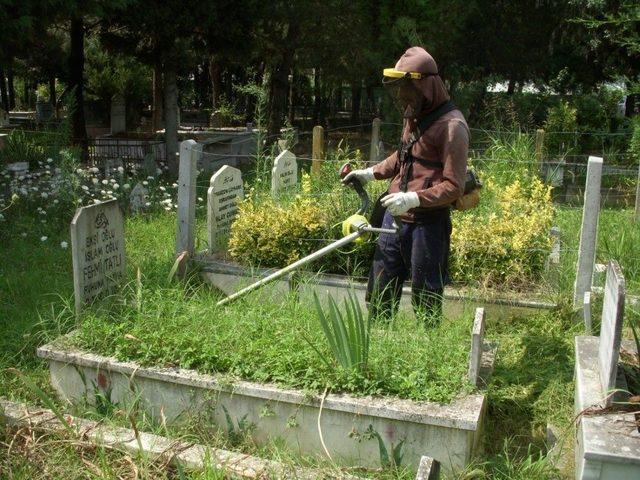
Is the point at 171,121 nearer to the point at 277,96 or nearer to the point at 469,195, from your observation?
the point at 277,96

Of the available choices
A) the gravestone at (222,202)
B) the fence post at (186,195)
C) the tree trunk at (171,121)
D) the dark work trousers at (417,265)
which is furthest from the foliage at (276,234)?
the tree trunk at (171,121)

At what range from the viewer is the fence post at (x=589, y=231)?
16.4 feet

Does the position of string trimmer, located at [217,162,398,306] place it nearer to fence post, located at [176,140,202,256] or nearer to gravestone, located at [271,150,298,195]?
fence post, located at [176,140,202,256]

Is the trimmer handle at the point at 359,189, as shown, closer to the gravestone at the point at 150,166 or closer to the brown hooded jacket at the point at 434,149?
the brown hooded jacket at the point at 434,149

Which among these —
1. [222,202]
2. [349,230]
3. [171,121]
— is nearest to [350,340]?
[349,230]

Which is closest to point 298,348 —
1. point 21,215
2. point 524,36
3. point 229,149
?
point 21,215

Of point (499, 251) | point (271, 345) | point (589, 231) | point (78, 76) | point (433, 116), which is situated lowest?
point (271, 345)

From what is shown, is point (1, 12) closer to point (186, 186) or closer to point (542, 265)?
point (186, 186)

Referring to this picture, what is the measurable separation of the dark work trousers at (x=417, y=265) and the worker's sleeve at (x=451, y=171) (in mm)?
196

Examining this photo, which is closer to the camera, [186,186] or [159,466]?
[159,466]

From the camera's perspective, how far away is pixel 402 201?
13.6 ft

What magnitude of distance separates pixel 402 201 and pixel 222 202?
263cm

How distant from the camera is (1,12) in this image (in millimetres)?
7820

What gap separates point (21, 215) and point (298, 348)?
5.68 metres
